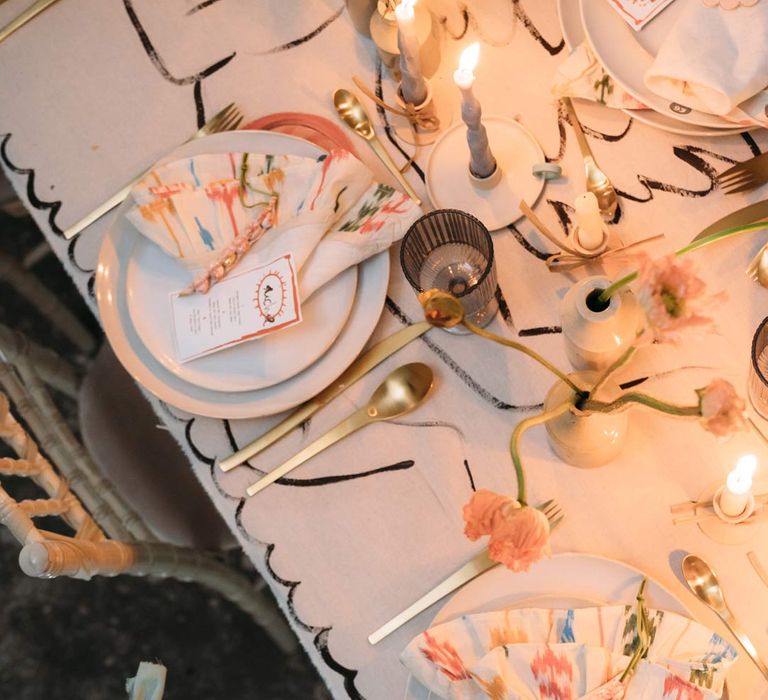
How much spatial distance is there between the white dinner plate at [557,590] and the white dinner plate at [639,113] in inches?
17.3

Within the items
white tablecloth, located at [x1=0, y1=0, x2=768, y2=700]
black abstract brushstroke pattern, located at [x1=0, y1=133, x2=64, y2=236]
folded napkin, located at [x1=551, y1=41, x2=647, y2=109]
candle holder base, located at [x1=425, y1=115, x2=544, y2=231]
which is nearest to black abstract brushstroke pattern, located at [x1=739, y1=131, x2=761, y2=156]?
white tablecloth, located at [x1=0, y1=0, x2=768, y2=700]

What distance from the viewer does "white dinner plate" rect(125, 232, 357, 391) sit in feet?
2.94

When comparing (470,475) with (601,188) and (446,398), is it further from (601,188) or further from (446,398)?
(601,188)

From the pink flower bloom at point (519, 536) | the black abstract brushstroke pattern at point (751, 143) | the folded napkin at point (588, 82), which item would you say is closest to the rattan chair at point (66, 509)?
the pink flower bloom at point (519, 536)

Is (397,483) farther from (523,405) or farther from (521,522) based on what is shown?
(521,522)

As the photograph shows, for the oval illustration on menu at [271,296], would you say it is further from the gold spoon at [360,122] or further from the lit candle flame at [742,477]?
the lit candle flame at [742,477]

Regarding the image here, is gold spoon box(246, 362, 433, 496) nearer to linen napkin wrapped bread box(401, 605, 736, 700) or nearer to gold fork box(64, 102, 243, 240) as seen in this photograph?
linen napkin wrapped bread box(401, 605, 736, 700)

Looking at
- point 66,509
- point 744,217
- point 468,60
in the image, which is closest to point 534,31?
point 468,60

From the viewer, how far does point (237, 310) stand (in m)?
0.91

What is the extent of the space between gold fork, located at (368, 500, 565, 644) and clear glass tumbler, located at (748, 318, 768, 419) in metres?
0.21

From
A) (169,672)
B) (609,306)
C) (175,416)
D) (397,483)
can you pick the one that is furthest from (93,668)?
(609,306)

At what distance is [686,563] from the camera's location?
807 mm

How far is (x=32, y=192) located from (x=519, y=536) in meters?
0.79

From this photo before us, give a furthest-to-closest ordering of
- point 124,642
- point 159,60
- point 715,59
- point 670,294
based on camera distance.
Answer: point 124,642 → point 159,60 → point 715,59 → point 670,294
